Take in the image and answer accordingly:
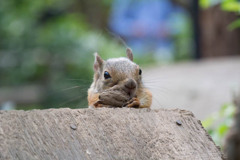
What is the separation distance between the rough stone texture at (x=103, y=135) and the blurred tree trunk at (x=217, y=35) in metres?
6.86

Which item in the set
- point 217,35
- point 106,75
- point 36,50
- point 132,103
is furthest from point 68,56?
point 132,103

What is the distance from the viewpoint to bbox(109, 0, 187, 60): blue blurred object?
476 inches

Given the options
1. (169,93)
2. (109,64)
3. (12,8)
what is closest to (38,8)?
(12,8)

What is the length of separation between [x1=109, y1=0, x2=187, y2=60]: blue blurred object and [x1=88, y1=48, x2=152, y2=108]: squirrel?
8422 mm

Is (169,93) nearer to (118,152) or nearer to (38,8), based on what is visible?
(38,8)

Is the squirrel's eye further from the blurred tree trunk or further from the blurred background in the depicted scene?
the blurred tree trunk

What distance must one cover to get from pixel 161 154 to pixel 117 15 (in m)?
11.2

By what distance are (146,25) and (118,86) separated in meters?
9.58

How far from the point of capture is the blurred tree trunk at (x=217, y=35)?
877 centimetres

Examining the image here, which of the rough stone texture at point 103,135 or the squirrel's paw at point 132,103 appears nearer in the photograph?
the rough stone texture at point 103,135

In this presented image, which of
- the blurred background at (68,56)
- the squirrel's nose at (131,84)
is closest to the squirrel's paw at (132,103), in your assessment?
the squirrel's nose at (131,84)

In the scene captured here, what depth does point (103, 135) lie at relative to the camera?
1.83 m

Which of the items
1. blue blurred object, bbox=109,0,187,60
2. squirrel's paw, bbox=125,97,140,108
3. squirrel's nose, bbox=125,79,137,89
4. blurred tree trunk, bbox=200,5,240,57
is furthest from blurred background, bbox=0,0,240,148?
squirrel's paw, bbox=125,97,140,108

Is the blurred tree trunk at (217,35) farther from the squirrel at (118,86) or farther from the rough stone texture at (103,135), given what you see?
the rough stone texture at (103,135)
